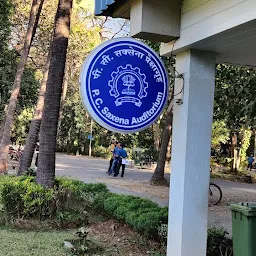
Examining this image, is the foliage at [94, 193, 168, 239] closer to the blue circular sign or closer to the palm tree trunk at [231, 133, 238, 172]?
the blue circular sign

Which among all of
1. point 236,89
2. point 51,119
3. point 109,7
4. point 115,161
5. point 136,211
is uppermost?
point 109,7

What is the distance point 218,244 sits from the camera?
606 cm

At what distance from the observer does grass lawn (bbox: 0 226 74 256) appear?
6.21m

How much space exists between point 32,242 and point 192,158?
3.27m

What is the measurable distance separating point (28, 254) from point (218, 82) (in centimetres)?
785

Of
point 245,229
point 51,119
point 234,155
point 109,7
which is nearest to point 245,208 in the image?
point 245,229

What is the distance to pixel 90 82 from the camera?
4.46 meters

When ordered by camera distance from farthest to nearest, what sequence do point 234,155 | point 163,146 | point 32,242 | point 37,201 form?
1. point 234,155
2. point 163,146
3. point 37,201
4. point 32,242

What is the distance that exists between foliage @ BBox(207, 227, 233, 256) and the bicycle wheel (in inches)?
245

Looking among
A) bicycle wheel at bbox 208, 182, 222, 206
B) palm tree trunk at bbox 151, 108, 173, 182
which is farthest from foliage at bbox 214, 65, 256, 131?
palm tree trunk at bbox 151, 108, 173, 182

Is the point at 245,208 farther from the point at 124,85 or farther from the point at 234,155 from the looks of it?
the point at 234,155

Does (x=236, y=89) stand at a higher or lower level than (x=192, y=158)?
higher

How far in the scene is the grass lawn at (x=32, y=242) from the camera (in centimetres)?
621

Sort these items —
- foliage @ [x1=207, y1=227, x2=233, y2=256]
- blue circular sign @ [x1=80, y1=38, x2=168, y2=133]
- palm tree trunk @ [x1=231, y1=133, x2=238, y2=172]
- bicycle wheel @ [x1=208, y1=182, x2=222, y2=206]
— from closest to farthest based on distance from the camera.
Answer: blue circular sign @ [x1=80, y1=38, x2=168, y2=133]
foliage @ [x1=207, y1=227, x2=233, y2=256]
bicycle wheel @ [x1=208, y1=182, x2=222, y2=206]
palm tree trunk @ [x1=231, y1=133, x2=238, y2=172]
